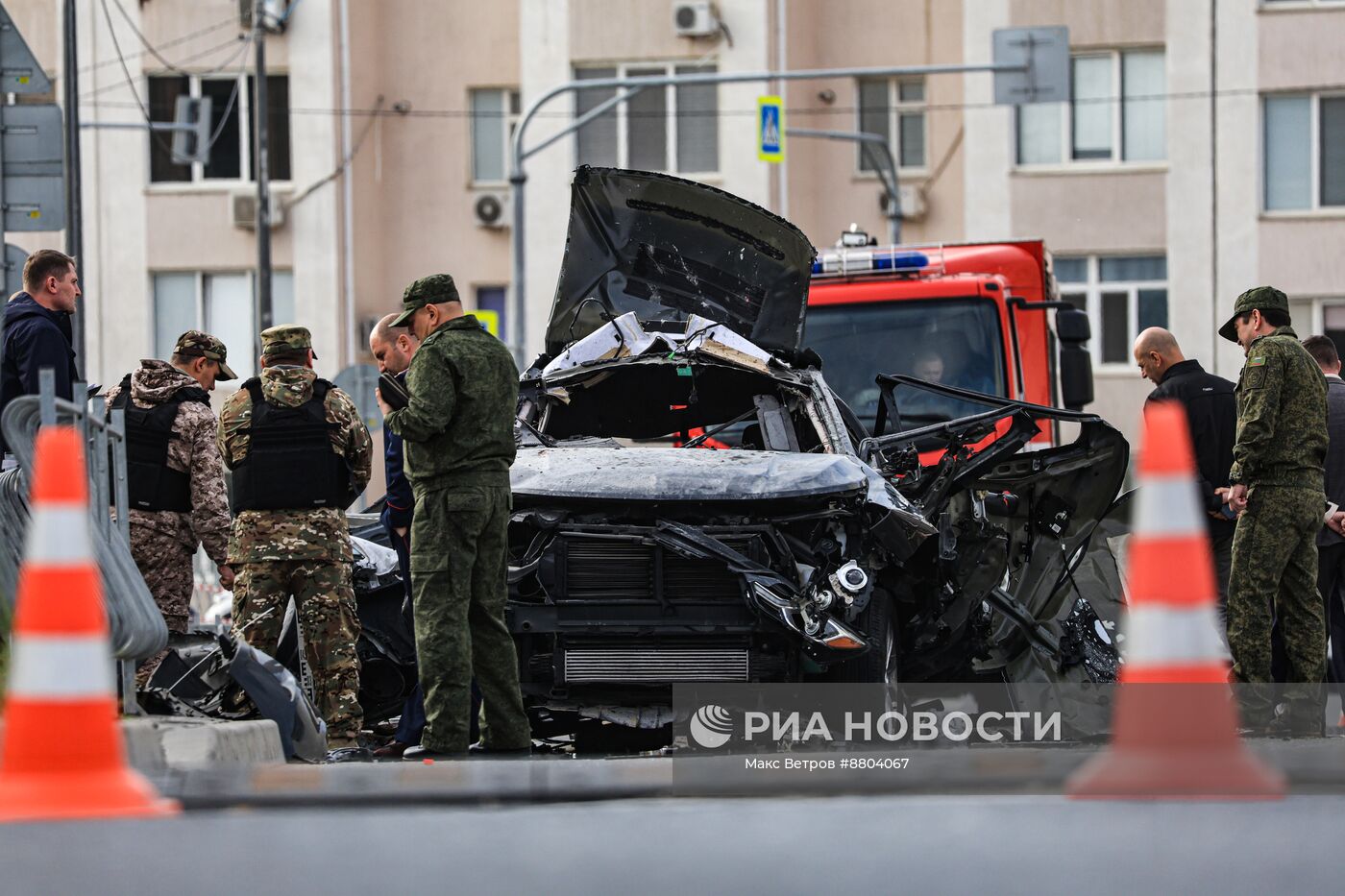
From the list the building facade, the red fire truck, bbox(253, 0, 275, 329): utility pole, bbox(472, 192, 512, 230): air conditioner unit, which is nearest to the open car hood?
the red fire truck

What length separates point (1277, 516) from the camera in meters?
8.59

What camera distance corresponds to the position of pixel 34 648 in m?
3.87

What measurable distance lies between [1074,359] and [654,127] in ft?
64.6

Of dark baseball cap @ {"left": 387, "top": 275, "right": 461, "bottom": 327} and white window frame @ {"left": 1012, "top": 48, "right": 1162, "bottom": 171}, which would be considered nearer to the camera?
dark baseball cap @ {"left": 387, "top": 275, "right": 461, "bottom": 327}

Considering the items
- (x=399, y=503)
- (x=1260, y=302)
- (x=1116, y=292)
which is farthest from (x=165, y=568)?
(x=1116, y=292)

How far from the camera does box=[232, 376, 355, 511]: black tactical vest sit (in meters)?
8.29

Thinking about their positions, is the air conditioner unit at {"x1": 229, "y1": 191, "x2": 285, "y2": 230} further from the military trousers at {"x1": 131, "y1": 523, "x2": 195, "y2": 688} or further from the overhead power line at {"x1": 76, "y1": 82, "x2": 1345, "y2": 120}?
the military trousers at {"x1": 131, "y1": 523, "x2": 195, "y2": 688}

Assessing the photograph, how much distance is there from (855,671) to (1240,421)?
2255 millimetres

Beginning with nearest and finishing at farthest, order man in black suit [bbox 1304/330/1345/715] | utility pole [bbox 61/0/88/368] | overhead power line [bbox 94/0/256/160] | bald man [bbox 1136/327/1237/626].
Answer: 1. bald man [bbox 1136/327/1237/626]
2. man in black suit [bbox 1304/330/1345/715]
3. utility pole [bbox 61/0/88/368]
4. overhead power line [bbox 94/0/256/160]

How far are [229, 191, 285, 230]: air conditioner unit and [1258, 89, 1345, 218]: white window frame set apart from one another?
15.1 meters

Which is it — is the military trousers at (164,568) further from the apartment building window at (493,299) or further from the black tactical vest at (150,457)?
the apartment building window at (493,299)

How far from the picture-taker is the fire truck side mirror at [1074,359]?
489 inches

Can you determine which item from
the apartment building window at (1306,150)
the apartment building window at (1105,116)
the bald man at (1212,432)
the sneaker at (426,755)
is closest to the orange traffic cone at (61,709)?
the sneaker at (426,755)

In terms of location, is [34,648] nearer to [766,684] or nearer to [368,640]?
[766,684]
